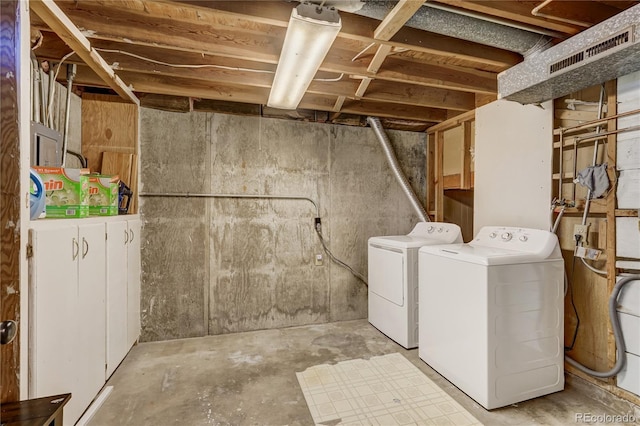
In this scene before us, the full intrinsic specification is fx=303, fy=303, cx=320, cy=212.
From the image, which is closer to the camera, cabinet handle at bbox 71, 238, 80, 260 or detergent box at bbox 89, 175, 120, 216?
cabinet handle at bbox 71, 238, 80, 260

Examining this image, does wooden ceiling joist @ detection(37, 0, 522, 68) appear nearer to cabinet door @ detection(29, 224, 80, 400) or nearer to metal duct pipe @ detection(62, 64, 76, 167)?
metal duct pipe @ detection(62, 64, 76, 167)

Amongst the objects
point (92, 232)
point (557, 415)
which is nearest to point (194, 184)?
point (92, 232)

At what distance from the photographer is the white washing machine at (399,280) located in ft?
9.00

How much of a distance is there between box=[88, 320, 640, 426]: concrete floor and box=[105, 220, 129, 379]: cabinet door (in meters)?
0.19

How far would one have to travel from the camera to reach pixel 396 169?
352cm

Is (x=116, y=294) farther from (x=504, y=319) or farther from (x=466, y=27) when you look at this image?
(x=466, y=27)

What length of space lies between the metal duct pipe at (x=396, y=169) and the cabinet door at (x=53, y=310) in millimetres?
2918

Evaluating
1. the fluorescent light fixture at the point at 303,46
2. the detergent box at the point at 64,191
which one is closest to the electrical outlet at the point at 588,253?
the fluorescent light fixture at the point at 303,46

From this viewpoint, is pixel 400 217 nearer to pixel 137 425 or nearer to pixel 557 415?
pixel 557 415

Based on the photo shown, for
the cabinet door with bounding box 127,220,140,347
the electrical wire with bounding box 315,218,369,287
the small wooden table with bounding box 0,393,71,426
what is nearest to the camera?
the small wooden table with bounding box 0,393,71,426

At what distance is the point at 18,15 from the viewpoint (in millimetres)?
1192

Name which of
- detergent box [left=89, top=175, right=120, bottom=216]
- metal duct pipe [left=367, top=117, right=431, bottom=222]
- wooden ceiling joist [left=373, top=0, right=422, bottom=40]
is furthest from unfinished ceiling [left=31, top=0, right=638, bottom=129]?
detergent box [left=89, top=175, right=120, bottom=216]

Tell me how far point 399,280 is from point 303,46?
2.08m

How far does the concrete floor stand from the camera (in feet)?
6.09
